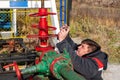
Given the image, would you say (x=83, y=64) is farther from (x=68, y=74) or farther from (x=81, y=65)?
(x=68, y=74)

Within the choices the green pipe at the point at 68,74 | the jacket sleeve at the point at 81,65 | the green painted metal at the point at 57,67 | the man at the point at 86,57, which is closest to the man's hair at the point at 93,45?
the man at the point at 86,57

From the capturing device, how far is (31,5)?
5.45 meters

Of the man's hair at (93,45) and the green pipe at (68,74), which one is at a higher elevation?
the green pipe at (68,74)

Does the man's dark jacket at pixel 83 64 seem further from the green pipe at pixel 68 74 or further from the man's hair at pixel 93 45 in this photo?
the green pipe at pixel 68 74

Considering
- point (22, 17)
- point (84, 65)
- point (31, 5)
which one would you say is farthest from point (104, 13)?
point (84, 65)

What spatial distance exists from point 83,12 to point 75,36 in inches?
145

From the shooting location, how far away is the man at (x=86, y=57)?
2.40m

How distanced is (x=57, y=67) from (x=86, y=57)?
1.14m

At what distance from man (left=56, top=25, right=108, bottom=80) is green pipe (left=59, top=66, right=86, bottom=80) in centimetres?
71

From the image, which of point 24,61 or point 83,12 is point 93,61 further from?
point 83,12

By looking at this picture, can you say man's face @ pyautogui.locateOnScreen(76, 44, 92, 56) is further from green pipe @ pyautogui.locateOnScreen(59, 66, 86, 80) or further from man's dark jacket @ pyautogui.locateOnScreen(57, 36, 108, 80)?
green pipe @ pyautogui.locateOnScreen(59, 66, 86, 80)

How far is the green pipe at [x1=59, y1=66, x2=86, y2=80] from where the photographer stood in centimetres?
148

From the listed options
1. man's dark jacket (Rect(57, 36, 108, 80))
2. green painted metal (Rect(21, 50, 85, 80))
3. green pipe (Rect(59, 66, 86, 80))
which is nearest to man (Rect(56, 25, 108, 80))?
man's dark jacket (Rect(57, 36, 108, 80))

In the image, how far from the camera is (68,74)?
4.95 feet
